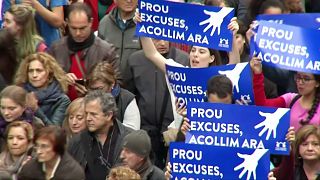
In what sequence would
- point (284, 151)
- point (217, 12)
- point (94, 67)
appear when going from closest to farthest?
point (284, 151) < point (217, 12) < point (94, 67)

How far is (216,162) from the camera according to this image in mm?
11547

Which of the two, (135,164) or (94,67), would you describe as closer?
(135,164)

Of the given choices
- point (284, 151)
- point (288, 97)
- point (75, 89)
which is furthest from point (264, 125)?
point (75, 89)

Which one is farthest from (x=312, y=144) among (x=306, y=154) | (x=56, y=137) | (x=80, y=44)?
(x=80, y=44)

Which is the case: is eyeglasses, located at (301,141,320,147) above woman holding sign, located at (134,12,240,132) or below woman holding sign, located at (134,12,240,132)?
below

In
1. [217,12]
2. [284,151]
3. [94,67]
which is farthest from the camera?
[94,67]

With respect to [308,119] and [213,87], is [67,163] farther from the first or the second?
[308,119]

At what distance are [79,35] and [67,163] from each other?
233 centimetres

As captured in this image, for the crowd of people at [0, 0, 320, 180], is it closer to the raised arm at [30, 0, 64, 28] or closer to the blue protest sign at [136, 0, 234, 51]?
the raised arm at [30, 0, 64, 28]

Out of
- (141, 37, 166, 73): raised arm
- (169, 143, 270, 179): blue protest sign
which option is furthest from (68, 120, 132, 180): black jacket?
(169, 143, 270, 179): blue protest sign

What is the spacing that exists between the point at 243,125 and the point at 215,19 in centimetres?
137

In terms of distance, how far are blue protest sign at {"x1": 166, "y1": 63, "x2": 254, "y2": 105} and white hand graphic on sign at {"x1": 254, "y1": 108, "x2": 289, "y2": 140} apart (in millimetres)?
732

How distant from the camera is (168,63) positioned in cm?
1356

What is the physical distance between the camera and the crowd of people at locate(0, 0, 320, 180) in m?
12.2
